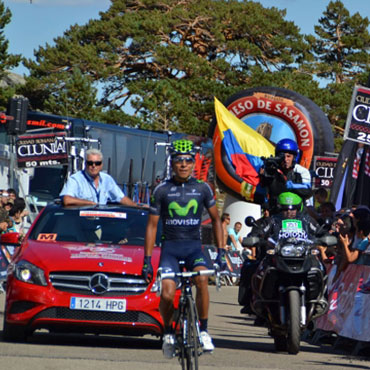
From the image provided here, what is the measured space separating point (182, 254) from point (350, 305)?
3749 mm

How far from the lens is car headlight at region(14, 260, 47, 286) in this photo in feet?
37.2

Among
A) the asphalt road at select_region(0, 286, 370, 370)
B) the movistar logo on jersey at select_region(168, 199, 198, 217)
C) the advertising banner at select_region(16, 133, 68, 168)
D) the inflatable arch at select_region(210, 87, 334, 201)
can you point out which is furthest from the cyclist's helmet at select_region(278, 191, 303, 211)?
the inflatable arch at select_region(210, 87, 334, 201)

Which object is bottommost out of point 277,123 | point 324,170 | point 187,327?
point 187,327

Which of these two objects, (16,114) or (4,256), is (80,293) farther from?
(16,114)

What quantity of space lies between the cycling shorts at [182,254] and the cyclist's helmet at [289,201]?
2260 mm

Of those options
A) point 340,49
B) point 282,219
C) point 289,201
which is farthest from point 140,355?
point 340,49

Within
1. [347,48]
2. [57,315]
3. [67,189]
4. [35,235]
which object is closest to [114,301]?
[57,315]

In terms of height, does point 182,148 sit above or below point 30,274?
above

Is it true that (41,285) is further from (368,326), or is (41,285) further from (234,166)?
(234,166)

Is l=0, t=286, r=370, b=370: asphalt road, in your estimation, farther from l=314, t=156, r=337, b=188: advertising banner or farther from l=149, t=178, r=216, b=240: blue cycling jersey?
l=314, t=156, r=337, b=188: advertising banner

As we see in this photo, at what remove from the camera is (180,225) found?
380 inches

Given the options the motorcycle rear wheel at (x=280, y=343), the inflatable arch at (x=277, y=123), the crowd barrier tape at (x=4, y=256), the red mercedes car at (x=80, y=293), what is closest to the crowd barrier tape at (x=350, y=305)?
the motorcycle rear wheel at (x=280, y=343)

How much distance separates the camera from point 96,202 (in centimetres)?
1355

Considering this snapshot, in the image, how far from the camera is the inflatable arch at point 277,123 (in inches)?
1448
